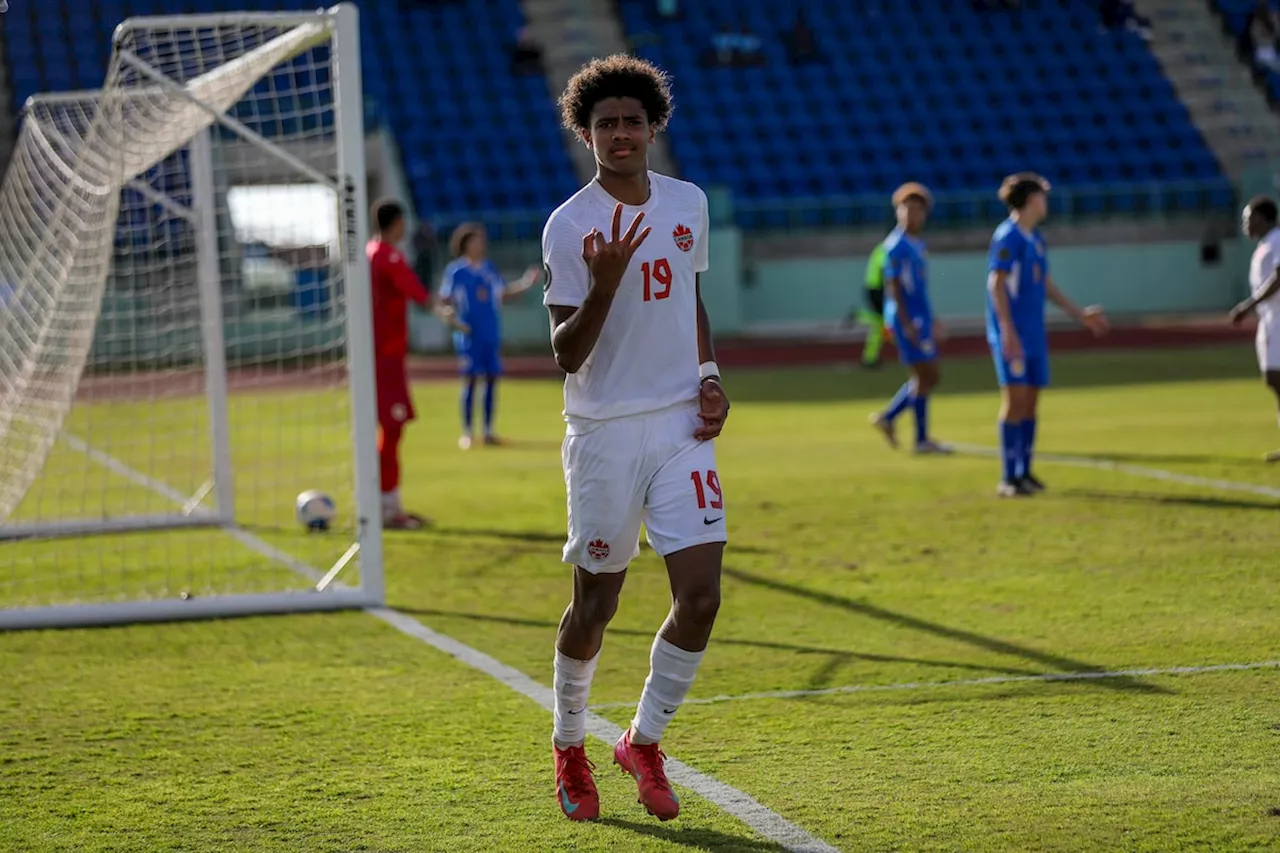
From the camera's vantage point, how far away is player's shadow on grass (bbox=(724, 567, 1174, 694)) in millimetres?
5988

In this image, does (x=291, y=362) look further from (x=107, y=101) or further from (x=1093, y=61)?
(x=1093, y=61)

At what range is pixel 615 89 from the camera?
4.56 metres

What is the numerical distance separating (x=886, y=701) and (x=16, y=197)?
8.57m

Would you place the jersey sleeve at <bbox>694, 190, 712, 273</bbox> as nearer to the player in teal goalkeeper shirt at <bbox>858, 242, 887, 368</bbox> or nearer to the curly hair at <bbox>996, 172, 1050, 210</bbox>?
the curly hair at <bbox>996, 172, 1050, 210</bbox>

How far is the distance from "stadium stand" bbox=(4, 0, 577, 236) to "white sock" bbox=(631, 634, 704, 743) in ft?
83.7

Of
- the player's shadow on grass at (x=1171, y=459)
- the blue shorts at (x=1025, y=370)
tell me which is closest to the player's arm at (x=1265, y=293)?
the player's shadow on grass at (x=1171, y=459)

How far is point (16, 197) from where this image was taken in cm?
1205

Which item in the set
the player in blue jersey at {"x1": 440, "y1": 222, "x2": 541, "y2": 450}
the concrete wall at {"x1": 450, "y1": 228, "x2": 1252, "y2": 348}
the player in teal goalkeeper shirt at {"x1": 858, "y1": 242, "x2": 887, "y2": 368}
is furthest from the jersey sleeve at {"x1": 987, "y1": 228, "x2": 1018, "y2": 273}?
the concrete wall at {"x1": 450, "y1": 228, "x2": 1252, "y2": 348}

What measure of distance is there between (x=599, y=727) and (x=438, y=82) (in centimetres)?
2930

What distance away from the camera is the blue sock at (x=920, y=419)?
536 inches

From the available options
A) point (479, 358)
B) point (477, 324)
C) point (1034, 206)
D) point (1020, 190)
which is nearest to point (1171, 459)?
point (1034, 206)

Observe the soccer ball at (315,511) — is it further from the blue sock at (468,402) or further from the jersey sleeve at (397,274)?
the blue sock at (468,402)

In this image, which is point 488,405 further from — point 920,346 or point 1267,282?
point 1267,282

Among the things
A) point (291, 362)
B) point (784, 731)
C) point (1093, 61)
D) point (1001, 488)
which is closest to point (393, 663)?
point (784, 731)
